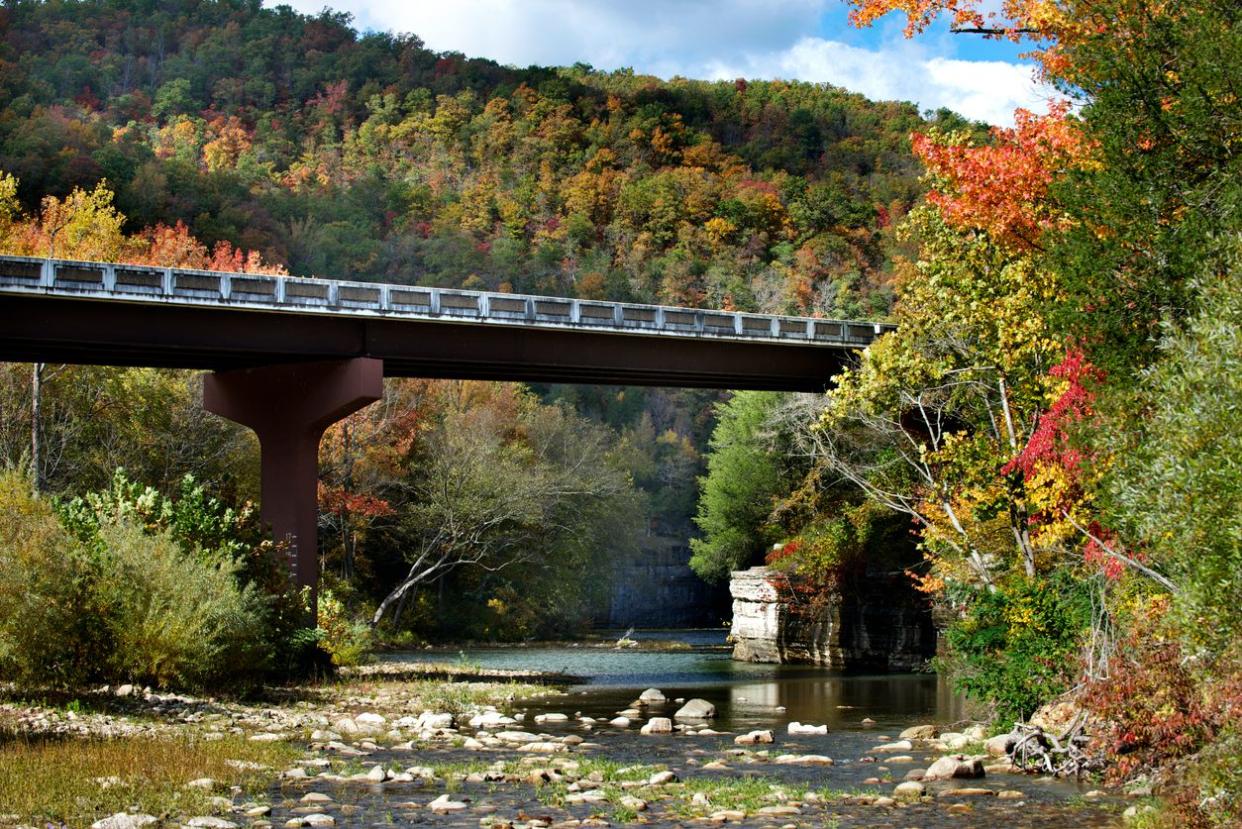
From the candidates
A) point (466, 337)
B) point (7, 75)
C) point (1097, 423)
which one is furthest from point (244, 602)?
point (7, 75)

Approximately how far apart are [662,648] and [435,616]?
31.5ft

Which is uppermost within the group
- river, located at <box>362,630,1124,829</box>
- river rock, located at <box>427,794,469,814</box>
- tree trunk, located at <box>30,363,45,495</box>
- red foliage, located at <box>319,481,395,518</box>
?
tree trunk, located at <box>30,363,45,495</box>

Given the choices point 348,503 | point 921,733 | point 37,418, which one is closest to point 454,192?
point 348,503

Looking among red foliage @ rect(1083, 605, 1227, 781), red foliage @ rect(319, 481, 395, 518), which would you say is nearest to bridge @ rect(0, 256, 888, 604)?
red foliage @ rect(319, 481, 395, 518)

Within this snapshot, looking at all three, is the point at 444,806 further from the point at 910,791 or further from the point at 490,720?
the point at 490,720

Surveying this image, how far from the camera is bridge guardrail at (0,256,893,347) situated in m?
34.0

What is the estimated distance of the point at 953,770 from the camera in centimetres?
2012

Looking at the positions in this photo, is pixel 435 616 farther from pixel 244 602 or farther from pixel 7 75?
pixel 7 75

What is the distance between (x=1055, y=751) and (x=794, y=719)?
974cm

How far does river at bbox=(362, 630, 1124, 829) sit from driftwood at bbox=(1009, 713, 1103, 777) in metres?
A: 0.34

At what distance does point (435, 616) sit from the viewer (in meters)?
61.2

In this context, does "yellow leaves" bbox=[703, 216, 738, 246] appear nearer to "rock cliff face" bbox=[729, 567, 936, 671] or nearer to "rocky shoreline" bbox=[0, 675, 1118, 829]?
"rock cliff face" bbox=[729, 567, 936, 671]

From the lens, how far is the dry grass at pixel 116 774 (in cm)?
1580

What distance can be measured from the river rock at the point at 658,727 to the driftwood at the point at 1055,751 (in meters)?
7.47
